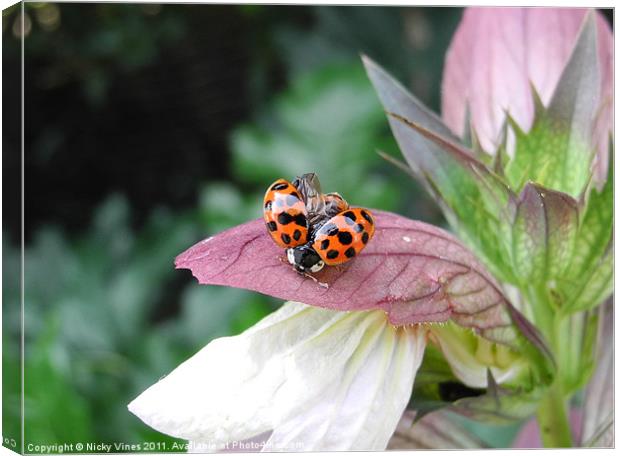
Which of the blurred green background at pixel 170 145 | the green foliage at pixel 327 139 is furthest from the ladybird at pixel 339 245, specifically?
the green foliage at pixel 327 139

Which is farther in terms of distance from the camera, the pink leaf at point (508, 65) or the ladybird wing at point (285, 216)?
the pink leaf at point (508, 65)

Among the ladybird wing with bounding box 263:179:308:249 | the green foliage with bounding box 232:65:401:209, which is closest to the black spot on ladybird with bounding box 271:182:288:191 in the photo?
the ladybird wing with bounding box 263:179:308:249

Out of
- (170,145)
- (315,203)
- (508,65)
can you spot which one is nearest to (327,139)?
(170,145)

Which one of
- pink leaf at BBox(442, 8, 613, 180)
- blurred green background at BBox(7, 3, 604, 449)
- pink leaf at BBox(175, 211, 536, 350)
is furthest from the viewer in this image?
blurred green background at BBox(7, 3, 604, 449)

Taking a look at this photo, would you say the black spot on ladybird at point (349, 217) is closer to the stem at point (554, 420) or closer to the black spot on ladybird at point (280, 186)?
the black spot on ladybird at point (280, 186)

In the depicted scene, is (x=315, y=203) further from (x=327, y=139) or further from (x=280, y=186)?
(x=327, y=139)

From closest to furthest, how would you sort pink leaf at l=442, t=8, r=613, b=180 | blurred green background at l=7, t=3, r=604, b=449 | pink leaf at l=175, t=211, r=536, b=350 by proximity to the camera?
pink leaf at l=175, t=211, r=536, b=350 → pink leaf at l=442, t=8, r=613, b=180 → blurred green background at l=7, t=3, r=604, b=449

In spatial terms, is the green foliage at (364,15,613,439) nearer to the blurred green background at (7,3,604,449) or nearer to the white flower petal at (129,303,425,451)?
the white flower petal at (129,303,425,451)
